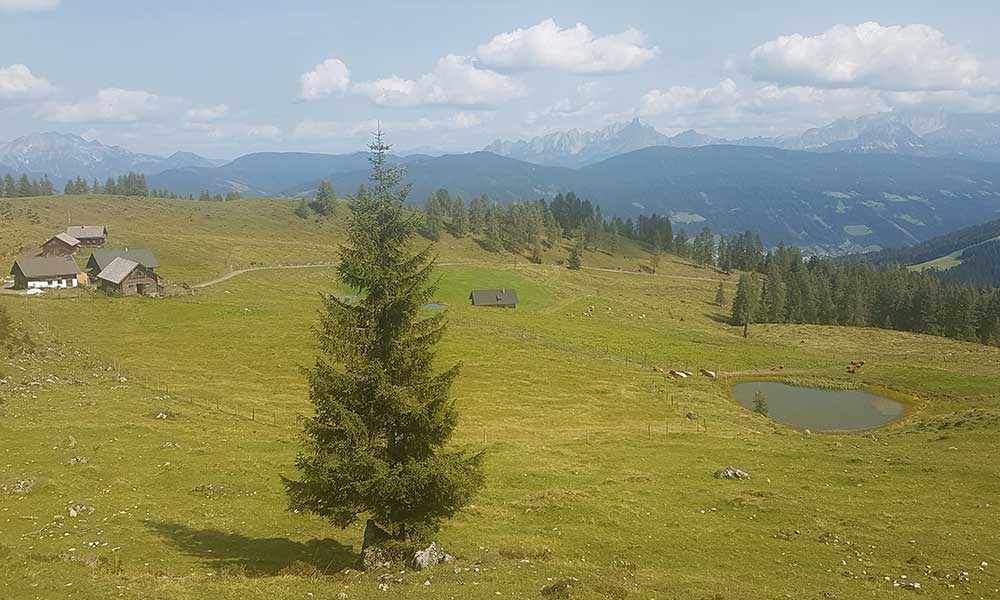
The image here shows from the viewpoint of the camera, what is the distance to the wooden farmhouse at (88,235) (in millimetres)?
143000

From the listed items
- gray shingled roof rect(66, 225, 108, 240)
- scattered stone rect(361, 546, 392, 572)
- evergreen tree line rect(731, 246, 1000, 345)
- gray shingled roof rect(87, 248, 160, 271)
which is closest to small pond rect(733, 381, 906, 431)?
scattered stone rect(361, 546, 392, 572)

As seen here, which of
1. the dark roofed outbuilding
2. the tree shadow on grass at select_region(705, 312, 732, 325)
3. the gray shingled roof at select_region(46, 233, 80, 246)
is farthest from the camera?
the tree shadow on grass at select_region(705, 312, 732, 325)

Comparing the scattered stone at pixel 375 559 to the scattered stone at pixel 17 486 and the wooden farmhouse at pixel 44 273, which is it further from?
the wooden farmhouse at pixel 44 273

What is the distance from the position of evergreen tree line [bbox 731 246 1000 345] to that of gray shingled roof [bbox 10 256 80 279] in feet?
443

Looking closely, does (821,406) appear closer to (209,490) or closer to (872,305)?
(209,490)

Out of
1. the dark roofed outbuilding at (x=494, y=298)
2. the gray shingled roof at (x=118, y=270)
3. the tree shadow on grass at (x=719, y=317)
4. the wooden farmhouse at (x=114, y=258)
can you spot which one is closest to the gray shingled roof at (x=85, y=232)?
the wooden farmhouse at (x=114, y=258)

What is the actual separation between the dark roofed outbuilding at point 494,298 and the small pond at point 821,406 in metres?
58.9

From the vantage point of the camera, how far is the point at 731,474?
39.5m

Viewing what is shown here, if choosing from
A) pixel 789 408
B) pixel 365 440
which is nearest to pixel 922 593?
pixel 365 440

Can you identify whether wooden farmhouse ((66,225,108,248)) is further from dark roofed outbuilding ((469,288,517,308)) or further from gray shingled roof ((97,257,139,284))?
dark roofed outbuilding ((469,288,517,308))

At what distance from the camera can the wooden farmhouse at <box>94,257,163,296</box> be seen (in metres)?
105

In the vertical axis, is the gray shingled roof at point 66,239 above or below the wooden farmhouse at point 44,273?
above

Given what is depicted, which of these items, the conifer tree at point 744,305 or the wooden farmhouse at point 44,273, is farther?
the conifer tree at point 744,305

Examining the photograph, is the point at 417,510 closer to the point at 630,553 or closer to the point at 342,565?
the point at 342,565
